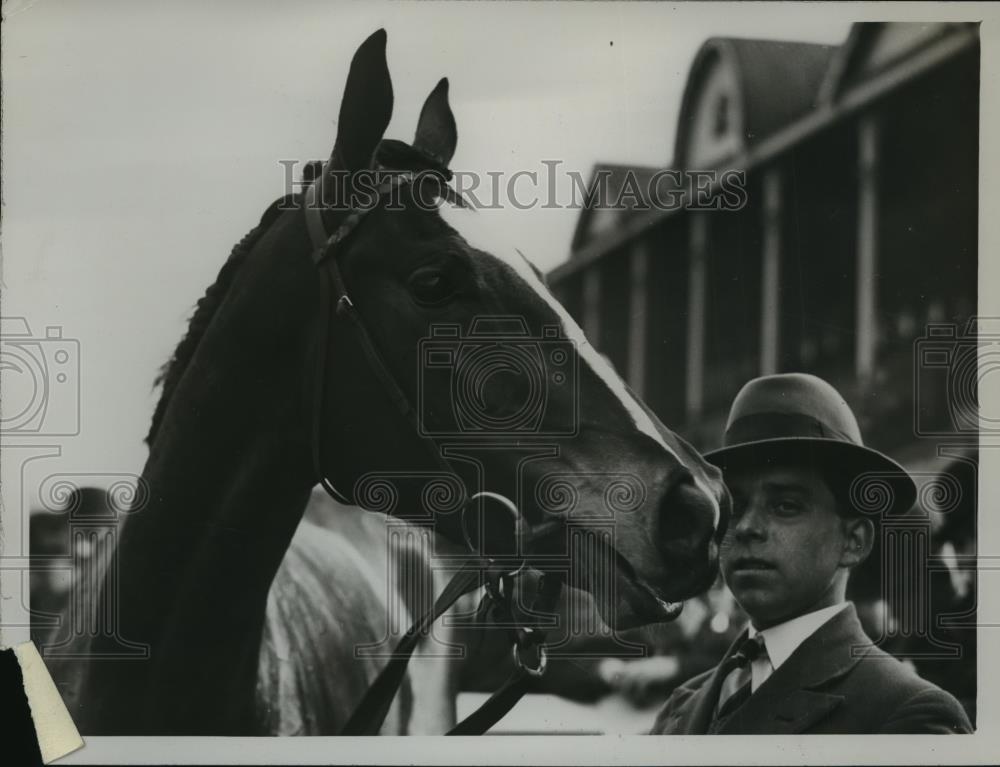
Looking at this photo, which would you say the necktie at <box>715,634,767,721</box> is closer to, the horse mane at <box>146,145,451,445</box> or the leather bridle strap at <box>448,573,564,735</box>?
the leather bridle strap at <box>448,573,564,735</box>

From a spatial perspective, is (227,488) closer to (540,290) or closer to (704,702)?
(540,290)

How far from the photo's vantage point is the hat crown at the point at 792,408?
2.85 meters

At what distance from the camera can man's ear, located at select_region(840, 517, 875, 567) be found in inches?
112

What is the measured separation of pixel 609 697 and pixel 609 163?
4.54 ft

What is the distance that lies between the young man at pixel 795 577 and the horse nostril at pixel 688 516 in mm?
511

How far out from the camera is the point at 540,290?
8.07ft

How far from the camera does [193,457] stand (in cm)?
244

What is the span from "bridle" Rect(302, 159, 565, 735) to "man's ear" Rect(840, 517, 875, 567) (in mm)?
793

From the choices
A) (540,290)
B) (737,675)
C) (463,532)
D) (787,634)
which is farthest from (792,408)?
(463,532)

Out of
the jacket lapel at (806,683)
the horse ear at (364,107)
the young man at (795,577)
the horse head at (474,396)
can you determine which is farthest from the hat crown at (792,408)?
the horse ear at (364,107)

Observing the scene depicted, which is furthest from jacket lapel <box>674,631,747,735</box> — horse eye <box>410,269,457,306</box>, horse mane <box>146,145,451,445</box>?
horse mane <box>146,145,451,445</box>

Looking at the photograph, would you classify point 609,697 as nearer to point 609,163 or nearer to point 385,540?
point 385,540

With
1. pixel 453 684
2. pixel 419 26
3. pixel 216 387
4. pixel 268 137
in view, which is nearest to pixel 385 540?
pixel 453 684

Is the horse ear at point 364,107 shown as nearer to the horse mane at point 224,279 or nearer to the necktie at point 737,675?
the horse mane at point 224,279
